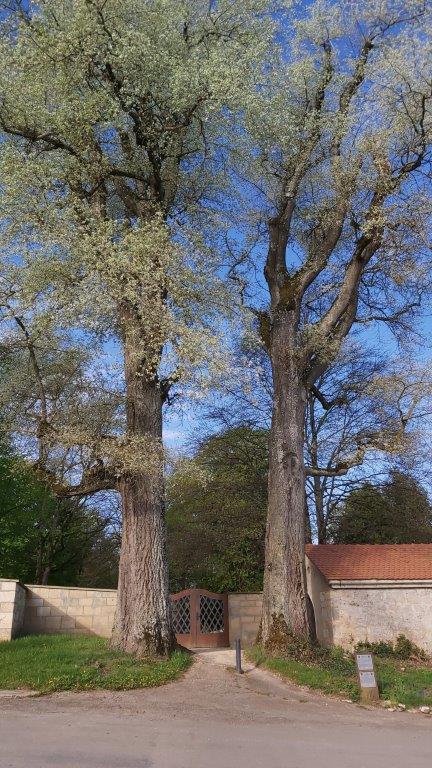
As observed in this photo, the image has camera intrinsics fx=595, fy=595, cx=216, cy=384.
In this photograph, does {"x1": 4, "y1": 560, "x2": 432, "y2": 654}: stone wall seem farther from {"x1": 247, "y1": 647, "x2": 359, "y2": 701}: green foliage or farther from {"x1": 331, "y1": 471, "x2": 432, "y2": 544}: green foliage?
{"x1": 331, "y1": 471, "x2": 432, "y2": 544}: green foliage

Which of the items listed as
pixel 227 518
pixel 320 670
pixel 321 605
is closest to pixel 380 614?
pixel 321 605

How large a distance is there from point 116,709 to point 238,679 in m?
3.49

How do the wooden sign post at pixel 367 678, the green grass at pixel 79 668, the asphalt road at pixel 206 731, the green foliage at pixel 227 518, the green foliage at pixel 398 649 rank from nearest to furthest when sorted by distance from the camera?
the asphalt road at pixel 206 731 < the green grass at pixel 79 668 < the wooden sign post at pixel 367 678 < the green foliage at pixel 398 649 < the green foliage at pixel 227 518

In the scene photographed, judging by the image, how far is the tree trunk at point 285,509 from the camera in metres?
12.7

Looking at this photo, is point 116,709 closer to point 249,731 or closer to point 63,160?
point 249,731

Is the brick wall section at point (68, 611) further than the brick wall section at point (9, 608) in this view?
Yes

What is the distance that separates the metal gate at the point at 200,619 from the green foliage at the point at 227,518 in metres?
4.01

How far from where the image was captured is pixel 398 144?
49.6ft

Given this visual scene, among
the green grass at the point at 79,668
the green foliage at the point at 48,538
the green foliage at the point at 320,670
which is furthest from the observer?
the green foliage at the point at 48,538

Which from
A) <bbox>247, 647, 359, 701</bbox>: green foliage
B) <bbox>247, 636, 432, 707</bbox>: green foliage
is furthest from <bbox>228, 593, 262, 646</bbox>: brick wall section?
<bbox>247, 647, 359, 701</bbox>: green foliage

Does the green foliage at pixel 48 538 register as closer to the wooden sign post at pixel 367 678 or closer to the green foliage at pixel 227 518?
the green foliage at pixel 227 518

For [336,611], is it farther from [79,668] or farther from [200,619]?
[79,668]

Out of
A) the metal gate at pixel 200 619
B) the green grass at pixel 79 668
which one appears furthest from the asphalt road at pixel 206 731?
the metal gate at pixel 200 619

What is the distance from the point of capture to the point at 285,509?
1358 centimetres
